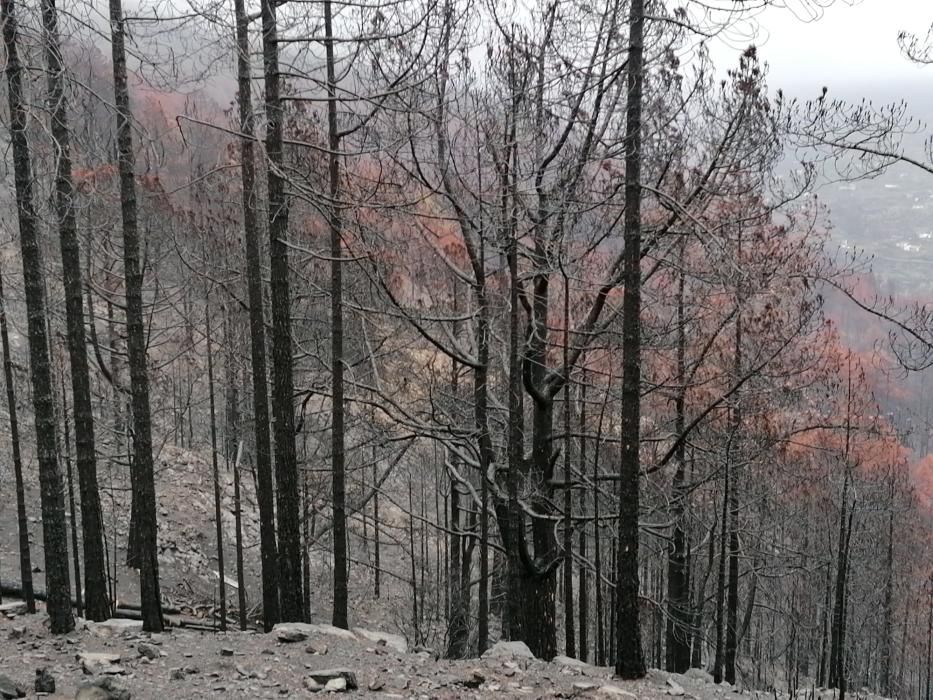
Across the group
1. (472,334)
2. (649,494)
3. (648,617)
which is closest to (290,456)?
(472,334)

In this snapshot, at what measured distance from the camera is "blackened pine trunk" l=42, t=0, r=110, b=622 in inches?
251

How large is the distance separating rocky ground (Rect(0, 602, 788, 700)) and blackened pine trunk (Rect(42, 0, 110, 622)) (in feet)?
2.42

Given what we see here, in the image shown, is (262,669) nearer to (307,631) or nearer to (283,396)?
(307,631)

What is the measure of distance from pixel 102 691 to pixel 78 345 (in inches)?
170

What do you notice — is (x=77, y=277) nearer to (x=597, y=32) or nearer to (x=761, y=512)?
(x=597, y=32)

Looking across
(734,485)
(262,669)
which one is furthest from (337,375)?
(734,485)

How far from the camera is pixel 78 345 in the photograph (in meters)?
7.84

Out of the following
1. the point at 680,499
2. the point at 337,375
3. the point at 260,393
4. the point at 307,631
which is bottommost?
the point at 307,631

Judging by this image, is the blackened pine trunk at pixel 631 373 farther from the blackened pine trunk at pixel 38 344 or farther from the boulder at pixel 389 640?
the blackened pine trunk at pixel 38 344

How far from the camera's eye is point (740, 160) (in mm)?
8633

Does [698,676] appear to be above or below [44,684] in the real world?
below

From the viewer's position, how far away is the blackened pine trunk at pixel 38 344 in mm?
5543

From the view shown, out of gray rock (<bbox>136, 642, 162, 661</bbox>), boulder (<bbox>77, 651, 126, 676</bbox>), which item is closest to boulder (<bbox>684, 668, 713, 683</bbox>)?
gray rock (<bbox>136, 642, 162, 661</bbox>)

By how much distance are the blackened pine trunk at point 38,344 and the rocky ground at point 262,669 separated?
560 mm
